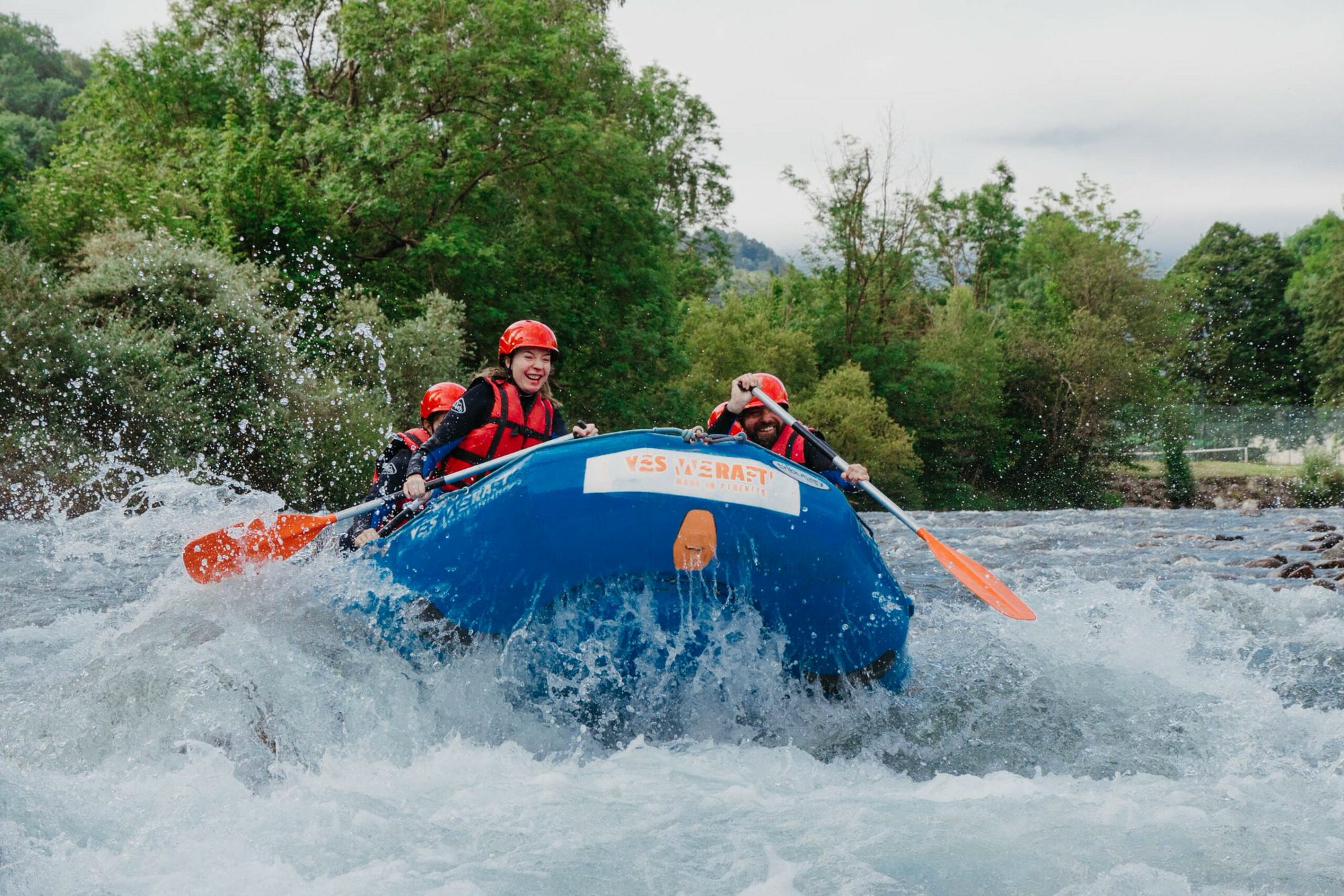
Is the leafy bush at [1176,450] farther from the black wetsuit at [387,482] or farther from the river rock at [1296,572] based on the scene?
the black wetsuit at [387,482]

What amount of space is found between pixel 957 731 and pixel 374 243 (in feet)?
53.1

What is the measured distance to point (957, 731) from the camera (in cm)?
522

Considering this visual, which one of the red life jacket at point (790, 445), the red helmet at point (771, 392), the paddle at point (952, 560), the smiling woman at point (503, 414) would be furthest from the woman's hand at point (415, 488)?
the red life jacket at point (790, 445)

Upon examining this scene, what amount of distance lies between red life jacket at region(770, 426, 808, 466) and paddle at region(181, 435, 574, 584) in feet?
4.93

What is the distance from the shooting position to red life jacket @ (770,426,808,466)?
20.3 feet

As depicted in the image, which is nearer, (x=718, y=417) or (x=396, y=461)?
(x=396, y=461)

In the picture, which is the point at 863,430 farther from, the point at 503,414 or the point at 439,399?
the point at 503,414

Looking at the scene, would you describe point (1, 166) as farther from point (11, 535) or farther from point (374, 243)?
point (11, 535)

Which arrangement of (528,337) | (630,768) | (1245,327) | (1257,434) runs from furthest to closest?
(1245,327), (1257,434), (528,337), (630,768)

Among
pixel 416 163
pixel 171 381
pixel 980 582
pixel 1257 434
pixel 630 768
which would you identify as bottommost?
pixel 630 768

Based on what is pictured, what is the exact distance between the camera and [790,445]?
6.22 metres

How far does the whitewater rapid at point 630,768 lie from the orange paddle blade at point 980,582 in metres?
0.55

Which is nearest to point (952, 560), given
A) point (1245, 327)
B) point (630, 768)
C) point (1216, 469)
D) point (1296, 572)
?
point (630, 768)

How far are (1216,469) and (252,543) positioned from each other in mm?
29873
